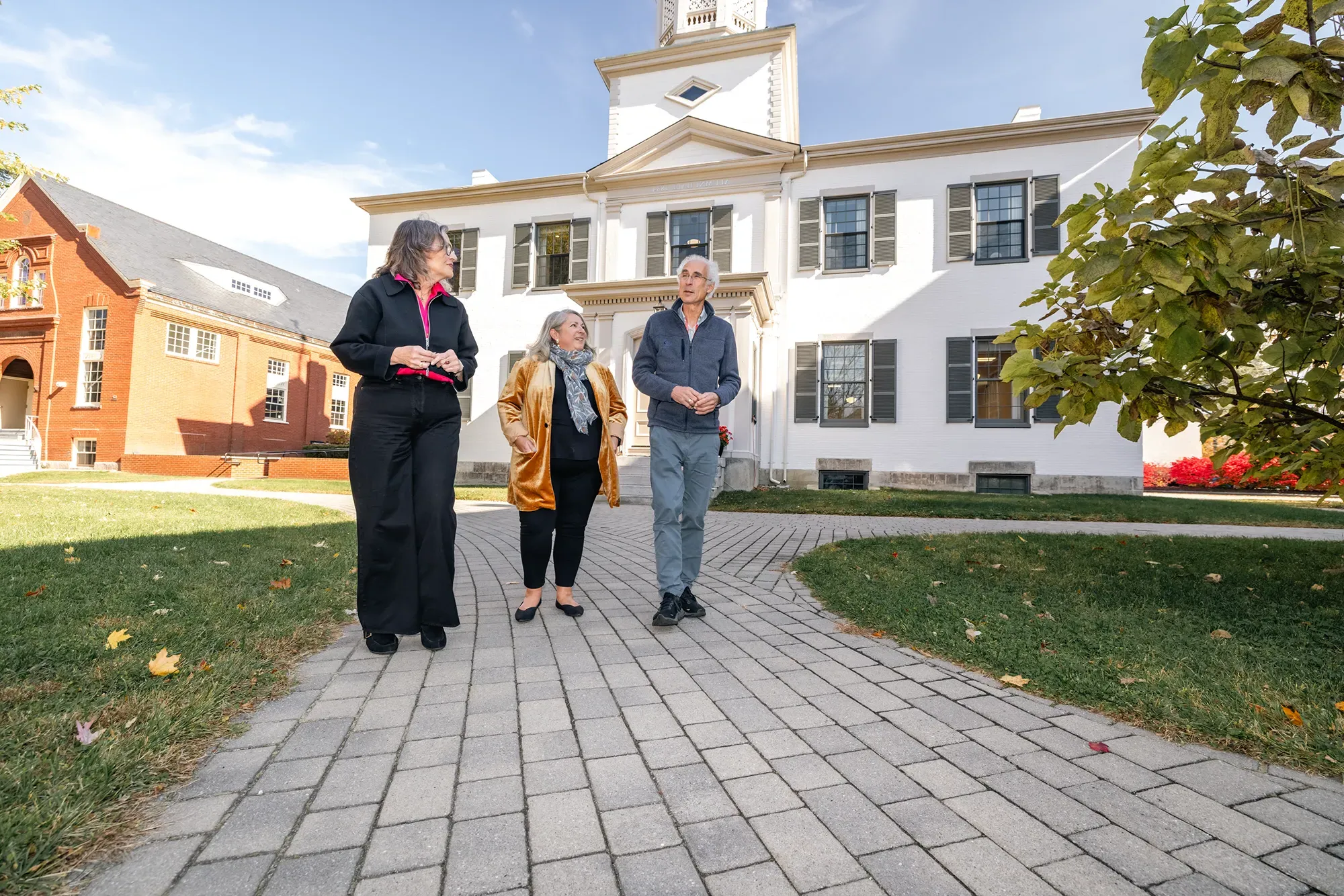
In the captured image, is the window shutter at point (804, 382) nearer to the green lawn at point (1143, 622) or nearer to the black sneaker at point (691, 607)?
the green lawn at point (1143, 622)

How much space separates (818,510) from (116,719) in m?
9.03

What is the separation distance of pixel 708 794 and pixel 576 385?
243cm

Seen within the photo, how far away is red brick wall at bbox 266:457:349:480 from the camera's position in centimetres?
1756

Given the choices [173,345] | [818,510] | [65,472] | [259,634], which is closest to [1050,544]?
[818,510]

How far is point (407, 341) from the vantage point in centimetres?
300

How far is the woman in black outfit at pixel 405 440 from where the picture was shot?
9.55ft

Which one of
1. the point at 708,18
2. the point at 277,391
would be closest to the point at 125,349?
the point at 277,391

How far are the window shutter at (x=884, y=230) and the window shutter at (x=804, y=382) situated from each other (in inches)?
101

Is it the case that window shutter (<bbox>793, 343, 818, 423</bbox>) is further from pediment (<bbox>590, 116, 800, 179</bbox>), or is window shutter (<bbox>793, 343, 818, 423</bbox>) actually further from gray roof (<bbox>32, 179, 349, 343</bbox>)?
gray roof (<bbox>32, 179, 349, 343</bbox>)

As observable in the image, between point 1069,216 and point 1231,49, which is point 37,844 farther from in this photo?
point 1231,49

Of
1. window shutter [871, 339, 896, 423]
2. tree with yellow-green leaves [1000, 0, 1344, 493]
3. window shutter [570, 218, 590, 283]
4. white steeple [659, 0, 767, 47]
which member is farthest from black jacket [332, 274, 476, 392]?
white steeple [659, 0, 767, 47]

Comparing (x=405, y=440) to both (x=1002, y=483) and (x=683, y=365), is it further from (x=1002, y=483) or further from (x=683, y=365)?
(x=1002, y=483)

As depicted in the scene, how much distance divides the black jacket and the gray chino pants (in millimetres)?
1175

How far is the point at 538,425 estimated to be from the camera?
11.7 ft
